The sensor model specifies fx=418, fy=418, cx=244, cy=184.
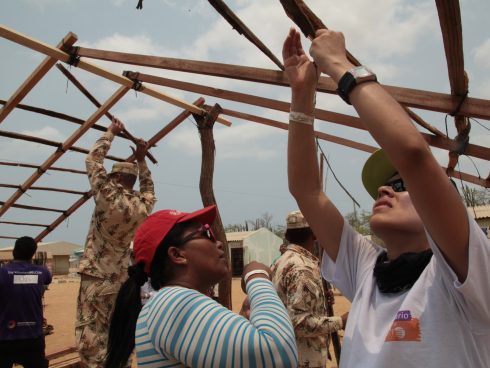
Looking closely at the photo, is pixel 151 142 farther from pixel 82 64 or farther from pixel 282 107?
pixel 282 107

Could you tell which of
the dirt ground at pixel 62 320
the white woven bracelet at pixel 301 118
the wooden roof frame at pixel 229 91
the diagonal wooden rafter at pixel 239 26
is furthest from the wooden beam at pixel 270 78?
the dirt ground at pixel 62 320

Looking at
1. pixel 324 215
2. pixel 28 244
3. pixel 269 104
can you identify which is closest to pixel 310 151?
pixel 324 215

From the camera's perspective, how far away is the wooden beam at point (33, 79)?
3406mm

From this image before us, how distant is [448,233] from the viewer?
1.03 meters

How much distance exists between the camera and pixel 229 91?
124 inches

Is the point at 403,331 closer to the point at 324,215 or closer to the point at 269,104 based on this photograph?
the point at 324,215

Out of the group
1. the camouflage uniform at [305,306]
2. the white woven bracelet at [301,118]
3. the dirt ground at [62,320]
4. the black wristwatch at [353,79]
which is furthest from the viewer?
the dirt ground at [62,320]

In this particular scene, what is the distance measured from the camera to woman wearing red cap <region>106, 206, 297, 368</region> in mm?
1216

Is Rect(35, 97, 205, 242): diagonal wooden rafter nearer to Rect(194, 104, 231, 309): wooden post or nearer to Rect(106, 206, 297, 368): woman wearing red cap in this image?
Rect(194, 104, 231, 309): wooden post

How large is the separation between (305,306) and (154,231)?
1.70 metres

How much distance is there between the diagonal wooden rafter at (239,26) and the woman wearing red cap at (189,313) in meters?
0.92

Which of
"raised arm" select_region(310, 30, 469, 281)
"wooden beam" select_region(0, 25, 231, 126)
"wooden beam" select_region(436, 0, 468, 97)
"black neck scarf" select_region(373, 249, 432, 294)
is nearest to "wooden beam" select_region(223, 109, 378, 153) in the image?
"wooden beam" select_region(0, 25, 231, 126)

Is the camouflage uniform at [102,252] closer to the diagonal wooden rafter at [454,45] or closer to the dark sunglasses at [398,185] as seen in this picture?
A: the dark sunglasses at [398,185]

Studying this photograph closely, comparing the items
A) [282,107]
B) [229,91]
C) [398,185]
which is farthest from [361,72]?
[229,91]
